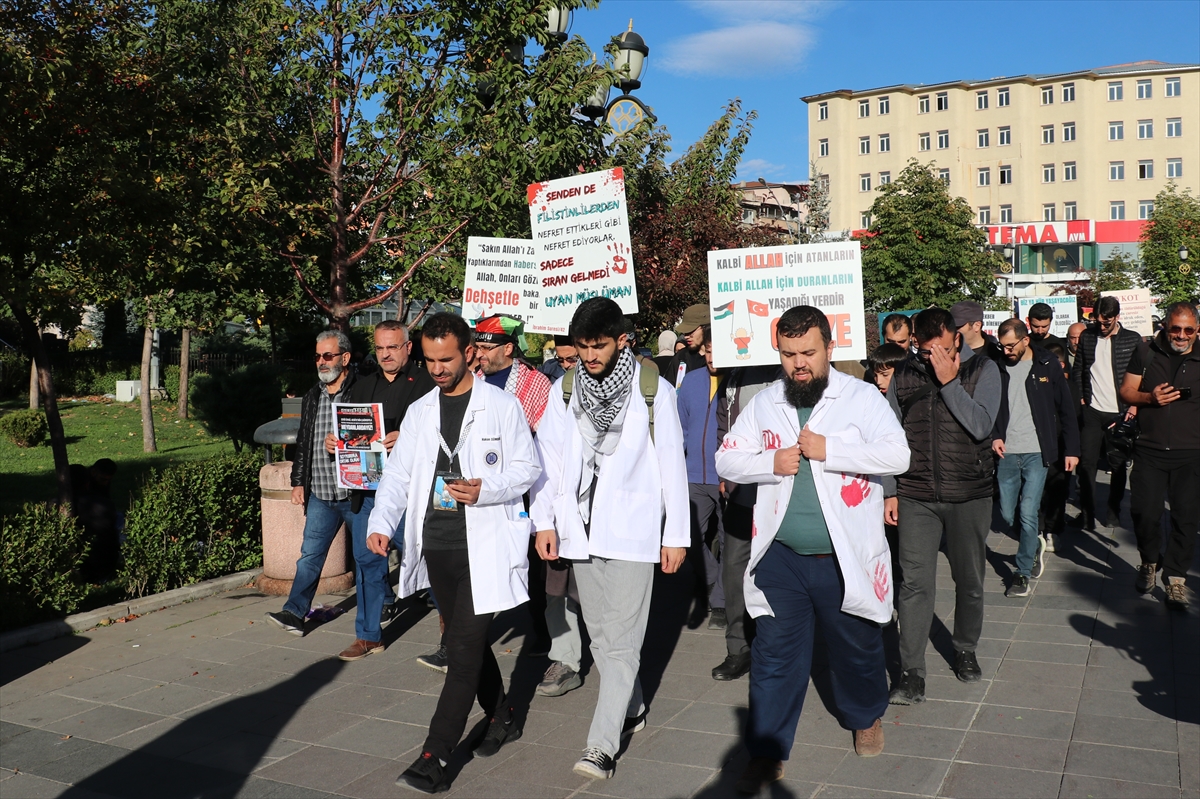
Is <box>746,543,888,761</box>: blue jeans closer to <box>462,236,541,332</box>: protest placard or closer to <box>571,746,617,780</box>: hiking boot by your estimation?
<box>571,746,617,780</box>: hiking boot

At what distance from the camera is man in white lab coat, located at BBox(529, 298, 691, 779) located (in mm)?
4785

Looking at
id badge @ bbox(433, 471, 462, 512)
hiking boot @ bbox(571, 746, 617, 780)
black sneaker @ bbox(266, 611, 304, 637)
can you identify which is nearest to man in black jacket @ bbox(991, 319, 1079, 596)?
hiking boot @ bbox(571, 746, 617, 780)

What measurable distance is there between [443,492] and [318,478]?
257 cm

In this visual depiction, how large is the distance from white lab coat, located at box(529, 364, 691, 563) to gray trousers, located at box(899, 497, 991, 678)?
1.46 metres

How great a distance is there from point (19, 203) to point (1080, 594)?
8.50 metres

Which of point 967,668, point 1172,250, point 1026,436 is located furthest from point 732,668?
point 1172,250

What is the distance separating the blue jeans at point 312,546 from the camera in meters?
7.18

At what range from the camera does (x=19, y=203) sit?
26.1 feet

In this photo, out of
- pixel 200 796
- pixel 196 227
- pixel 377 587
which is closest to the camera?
pixel 200 796

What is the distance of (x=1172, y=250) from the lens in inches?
1780

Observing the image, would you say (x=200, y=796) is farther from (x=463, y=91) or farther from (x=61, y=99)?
(x=463, y=91)

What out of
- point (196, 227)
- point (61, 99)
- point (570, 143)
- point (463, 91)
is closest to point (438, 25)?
point (463, 91)

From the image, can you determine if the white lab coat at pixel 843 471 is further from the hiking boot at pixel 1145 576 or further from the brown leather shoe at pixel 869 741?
the hiking boot at pixel 1145 576

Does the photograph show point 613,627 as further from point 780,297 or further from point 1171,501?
point 1171,501
